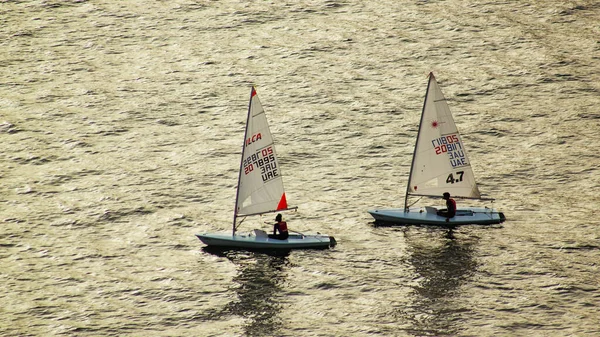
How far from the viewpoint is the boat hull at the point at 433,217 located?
88.1m

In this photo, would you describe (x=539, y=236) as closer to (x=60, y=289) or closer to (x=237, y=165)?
(x=237, y=165)

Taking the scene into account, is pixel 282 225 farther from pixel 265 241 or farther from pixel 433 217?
pixel 433 217

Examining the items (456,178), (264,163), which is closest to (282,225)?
(264,163)

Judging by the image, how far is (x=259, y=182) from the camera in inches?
3435

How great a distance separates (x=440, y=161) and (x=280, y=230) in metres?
15.0

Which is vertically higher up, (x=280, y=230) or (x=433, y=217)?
(x=280, y=230)

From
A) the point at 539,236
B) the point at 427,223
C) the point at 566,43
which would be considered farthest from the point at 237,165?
the point at 566,43

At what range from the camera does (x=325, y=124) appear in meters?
111

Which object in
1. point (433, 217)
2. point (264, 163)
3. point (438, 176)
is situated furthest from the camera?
point (438, 176)

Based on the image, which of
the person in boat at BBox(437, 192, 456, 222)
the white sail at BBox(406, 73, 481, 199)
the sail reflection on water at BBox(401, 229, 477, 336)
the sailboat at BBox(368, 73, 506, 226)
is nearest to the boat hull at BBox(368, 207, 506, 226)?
the sailboat at BBox(368, 73, 506, 226)

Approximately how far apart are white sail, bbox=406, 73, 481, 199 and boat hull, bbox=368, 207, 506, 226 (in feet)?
4.83

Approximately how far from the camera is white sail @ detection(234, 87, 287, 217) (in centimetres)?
8669

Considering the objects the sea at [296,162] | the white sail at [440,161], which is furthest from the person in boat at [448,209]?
the sea at [296,162]

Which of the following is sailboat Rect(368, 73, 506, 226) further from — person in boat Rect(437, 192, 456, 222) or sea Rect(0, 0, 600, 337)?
sea Rect(0, 0, 600, 337)
